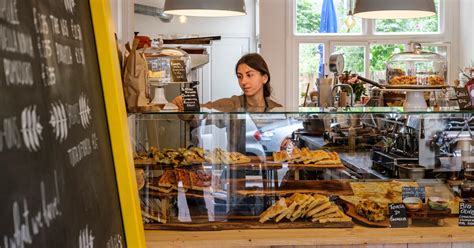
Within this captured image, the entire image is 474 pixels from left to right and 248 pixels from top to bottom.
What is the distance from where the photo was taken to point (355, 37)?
12.8 meters

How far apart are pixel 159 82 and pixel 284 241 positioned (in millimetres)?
989

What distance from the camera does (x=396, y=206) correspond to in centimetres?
277

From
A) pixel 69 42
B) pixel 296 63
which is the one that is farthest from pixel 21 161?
pixel 296 63

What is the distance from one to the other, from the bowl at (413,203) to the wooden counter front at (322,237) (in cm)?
13

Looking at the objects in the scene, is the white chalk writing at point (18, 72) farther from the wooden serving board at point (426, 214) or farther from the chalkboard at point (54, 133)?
the wooden serving board at point (426, 214)

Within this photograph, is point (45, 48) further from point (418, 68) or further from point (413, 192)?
point (418, 68)

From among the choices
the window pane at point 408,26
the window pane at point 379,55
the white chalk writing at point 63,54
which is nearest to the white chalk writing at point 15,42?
the white chalk writing at point 63,54

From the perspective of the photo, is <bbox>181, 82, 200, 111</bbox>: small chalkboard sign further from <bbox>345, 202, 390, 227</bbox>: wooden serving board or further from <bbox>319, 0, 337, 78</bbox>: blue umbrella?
<bbox>319, 0, 337, 78</bbox>: blue umbrella

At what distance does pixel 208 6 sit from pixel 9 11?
8.63 feet

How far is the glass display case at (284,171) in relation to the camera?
281cm

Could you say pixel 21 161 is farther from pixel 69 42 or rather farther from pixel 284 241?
pixel 284 241

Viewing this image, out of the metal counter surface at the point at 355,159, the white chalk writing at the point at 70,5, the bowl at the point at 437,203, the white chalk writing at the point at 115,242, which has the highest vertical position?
the white chalk writing at the point at 70,5

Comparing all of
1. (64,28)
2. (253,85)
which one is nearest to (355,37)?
(253,85)

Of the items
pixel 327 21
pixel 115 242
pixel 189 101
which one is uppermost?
pixel 327 21
